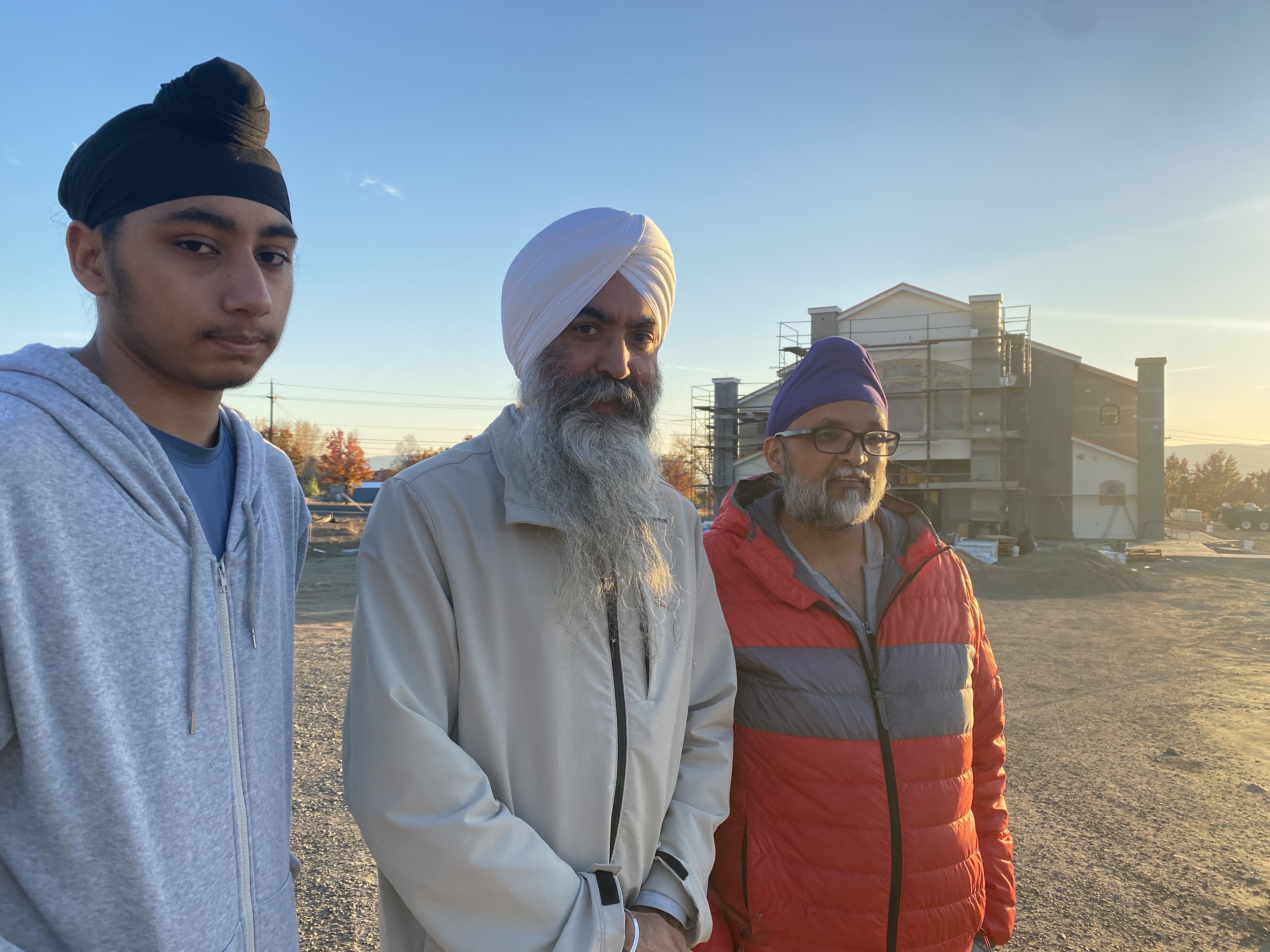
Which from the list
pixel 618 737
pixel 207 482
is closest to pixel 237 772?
pixel 207 482

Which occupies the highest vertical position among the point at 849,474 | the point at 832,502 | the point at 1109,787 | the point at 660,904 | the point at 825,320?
the point at 825,320

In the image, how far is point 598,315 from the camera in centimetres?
233

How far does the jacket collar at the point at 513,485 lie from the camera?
1.95 metres

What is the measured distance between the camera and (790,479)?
9.50ft

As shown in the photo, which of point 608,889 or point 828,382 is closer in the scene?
point 608,889

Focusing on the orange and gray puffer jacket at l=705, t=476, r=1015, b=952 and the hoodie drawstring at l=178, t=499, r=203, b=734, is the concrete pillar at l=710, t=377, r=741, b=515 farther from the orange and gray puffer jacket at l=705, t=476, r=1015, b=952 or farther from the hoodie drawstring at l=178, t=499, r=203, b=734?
the hoodie drawstring at l=178, t=499, r=203, b=734

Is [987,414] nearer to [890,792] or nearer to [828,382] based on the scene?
[828,382]

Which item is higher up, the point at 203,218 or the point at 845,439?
the point at 203,218

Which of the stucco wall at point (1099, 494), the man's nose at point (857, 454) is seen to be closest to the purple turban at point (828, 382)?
the man's nose at point (857, 454)

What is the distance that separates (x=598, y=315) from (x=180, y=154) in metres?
1.14

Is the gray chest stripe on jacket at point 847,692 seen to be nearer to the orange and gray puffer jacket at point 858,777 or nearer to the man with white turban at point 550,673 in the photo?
the orange and gray puffer jacket at point 858,777

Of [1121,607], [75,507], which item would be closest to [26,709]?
[75,507]

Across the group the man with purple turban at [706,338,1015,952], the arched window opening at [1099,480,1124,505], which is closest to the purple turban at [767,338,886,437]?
the man with purple turban at [706,338,1015,952]

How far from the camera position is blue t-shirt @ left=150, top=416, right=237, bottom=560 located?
5.97 ft
